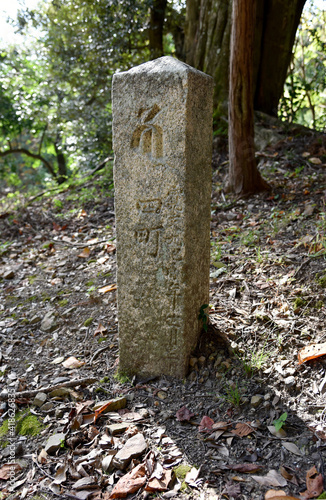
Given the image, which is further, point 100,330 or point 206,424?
point 100,330

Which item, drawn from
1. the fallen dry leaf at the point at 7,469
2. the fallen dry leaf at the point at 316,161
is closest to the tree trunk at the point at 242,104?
the fallen dry leaf at the point at 316,161

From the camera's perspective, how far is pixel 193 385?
7.34ft

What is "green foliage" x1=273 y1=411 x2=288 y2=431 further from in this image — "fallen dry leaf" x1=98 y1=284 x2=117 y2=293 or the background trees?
the background trees

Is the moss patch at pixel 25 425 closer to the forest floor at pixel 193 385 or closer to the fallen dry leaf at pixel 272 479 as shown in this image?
the forest floor at pixel 193 385

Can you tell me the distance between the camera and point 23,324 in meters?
3.28

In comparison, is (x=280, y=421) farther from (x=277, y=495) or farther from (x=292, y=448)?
(x=277, y=495)

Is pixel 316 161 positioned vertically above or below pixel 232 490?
above

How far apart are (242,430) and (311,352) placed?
597 millimetres

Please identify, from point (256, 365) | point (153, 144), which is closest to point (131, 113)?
point (153, 144)

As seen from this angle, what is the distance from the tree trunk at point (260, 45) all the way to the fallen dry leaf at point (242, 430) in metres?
4.75

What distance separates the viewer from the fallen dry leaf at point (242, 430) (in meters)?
1.90

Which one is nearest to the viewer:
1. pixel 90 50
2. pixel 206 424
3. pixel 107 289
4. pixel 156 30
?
pixel 206 424

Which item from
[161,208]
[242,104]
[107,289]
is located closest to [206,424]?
[161,208]

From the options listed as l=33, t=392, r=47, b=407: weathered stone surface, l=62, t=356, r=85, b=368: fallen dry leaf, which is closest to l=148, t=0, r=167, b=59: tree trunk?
l=62, t=356, r=85, b=368: fallen dry leaf
